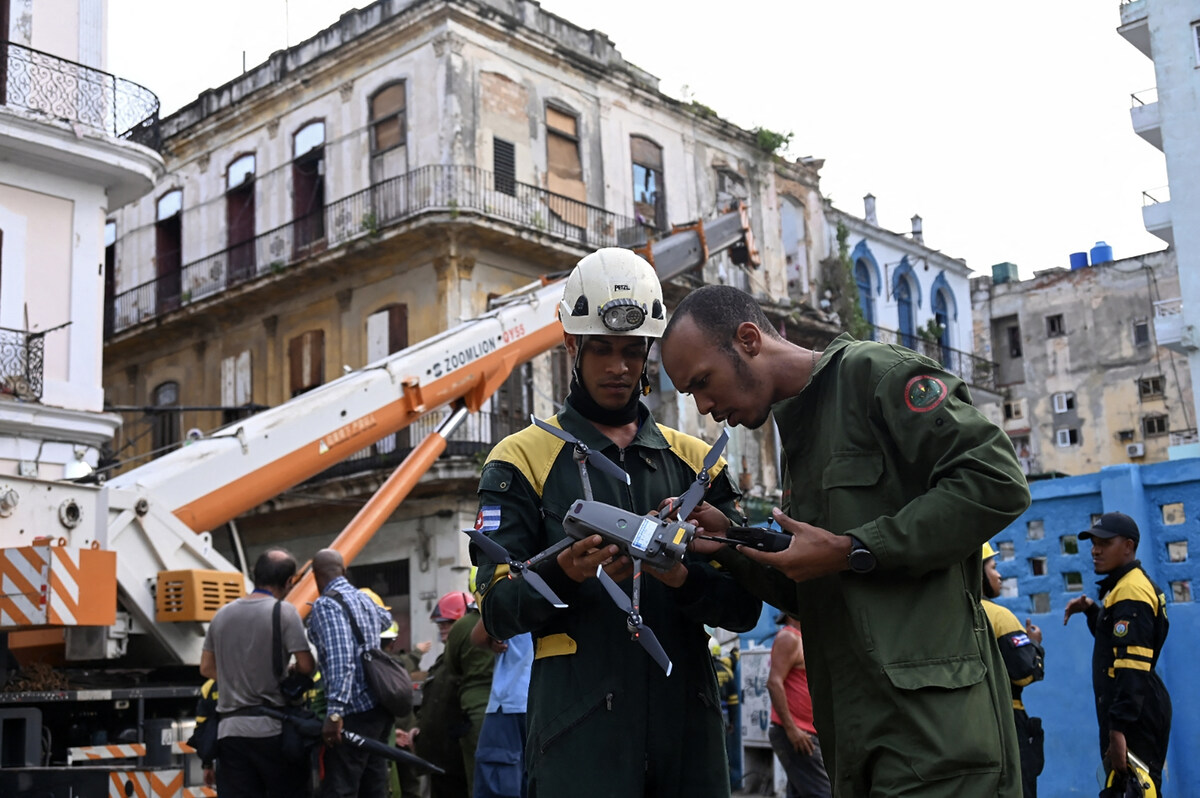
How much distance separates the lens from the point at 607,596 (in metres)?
3.67

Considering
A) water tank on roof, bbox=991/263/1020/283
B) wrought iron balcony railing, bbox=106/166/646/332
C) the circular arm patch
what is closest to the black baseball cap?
the circular arm patch

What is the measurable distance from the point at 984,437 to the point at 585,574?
1.06 metres

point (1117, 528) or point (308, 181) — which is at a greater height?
point (308, 181)

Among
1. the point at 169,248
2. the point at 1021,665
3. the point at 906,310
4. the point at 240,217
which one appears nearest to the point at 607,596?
the point at 1021,665

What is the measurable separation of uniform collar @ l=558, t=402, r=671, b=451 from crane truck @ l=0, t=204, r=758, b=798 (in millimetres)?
6185

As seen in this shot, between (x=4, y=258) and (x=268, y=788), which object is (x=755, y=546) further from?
(x=4, y=258)

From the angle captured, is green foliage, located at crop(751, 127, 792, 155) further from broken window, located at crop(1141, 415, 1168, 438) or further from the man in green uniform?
the man in green uniform

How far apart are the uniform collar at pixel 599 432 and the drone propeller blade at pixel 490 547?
488 millimetres

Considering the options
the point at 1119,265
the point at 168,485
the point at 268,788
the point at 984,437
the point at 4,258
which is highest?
the point at 1119,265

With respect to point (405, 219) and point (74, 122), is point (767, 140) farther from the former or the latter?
point (74, 122)

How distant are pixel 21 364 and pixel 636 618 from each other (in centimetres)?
1628

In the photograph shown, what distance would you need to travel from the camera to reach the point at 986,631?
129 inches

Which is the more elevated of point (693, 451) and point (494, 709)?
point (693, 451)

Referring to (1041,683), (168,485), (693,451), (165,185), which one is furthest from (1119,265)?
(693,451)
